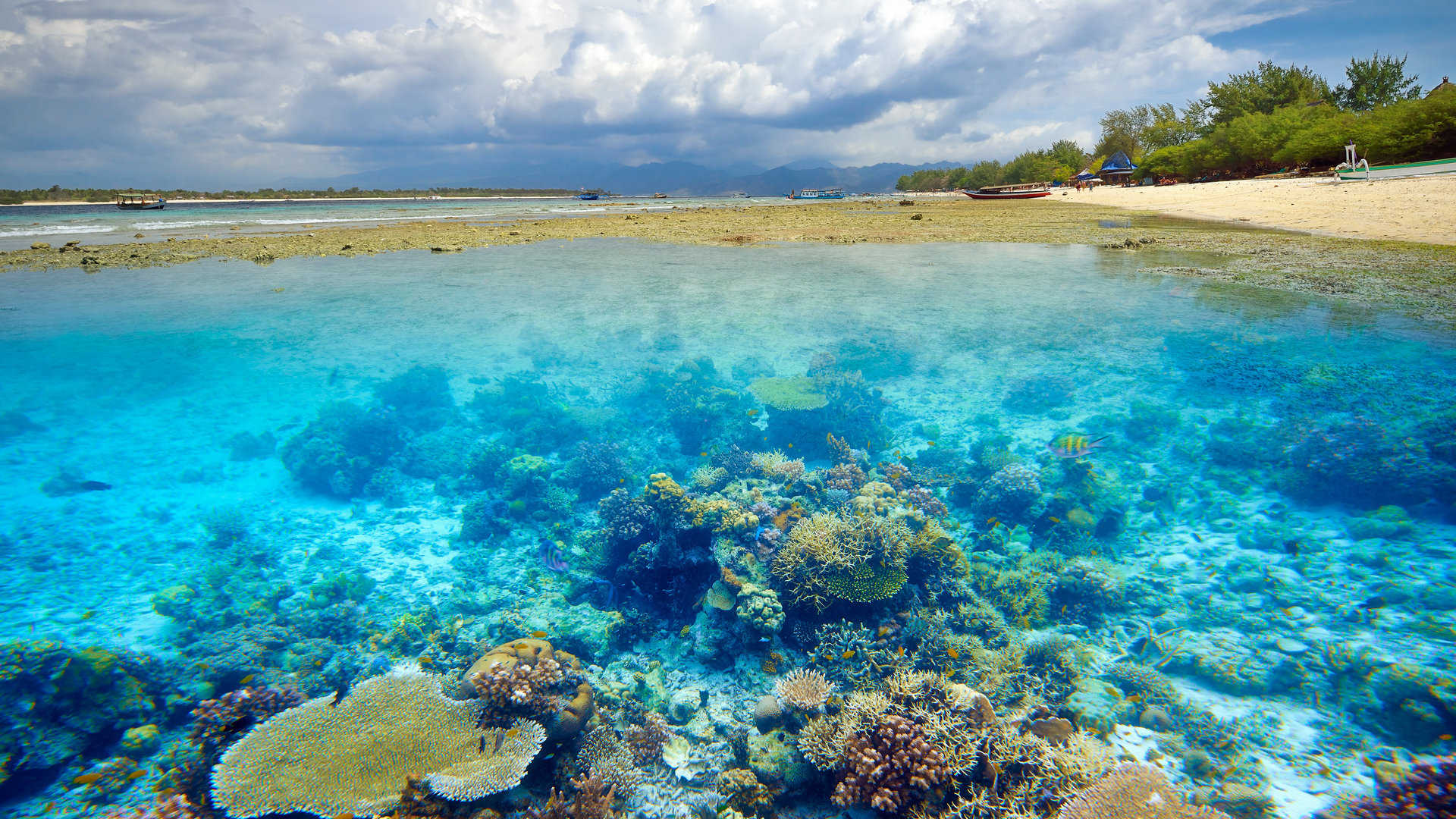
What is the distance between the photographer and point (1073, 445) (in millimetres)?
8914

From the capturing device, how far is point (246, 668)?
5219mm

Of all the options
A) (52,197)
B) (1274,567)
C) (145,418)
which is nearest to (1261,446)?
(1274,567)

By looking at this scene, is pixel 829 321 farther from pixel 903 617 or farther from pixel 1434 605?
pixel 1434 605

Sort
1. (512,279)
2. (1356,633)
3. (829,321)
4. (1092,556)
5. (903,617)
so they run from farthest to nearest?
(512,279) < (829,321) < (1092,556) < (903,617) < (1356,633)

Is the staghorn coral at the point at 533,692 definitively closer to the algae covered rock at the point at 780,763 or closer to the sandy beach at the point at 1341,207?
the algae covered rock at the point at 780,763

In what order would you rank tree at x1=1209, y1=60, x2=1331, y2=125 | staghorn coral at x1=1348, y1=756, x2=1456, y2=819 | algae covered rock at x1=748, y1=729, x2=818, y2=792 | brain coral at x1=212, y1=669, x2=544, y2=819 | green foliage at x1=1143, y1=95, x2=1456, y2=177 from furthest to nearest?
tree at x1=1209, y1=60, x2=1331, y2=125, green foliage at x1=1143, y1=95, x2=1456, y2=177, algae covered rock at x1=748, y1=729, x2=818, y2=792, brain coral at x1=212, y1=669, x2=544, y2=819, staghorn coral at x1=1348, y1=756, x2=1456, y2=819

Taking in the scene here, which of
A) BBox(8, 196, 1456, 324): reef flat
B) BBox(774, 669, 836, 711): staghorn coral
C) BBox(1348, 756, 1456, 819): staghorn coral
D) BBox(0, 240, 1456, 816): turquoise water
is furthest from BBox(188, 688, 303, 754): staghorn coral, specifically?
BBox(8, 196, 1456, 324): reef flat

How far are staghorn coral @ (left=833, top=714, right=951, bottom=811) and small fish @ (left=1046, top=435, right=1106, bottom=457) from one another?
250 inches

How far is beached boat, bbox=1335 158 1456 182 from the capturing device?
2608cm

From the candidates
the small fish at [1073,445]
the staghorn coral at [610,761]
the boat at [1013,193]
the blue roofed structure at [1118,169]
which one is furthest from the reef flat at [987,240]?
the blue roofed structure at [1118,169]

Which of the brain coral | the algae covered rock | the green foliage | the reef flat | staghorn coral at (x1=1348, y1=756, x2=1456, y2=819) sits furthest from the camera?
the green foliage

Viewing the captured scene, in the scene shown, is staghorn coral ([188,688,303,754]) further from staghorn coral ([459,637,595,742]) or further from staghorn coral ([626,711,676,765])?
staghorn coral ([626,711,676,765])

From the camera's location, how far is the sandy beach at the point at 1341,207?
63.1 ft

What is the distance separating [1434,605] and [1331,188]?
117ft
